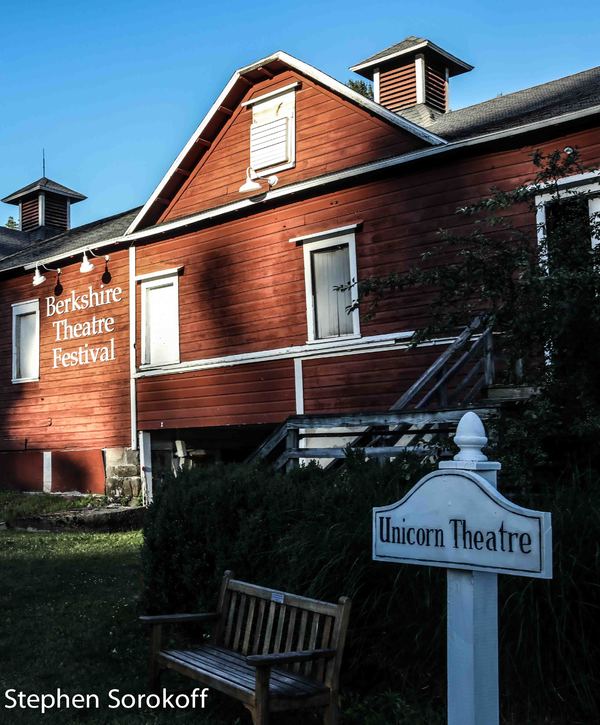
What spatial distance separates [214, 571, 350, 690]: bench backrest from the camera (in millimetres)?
4582

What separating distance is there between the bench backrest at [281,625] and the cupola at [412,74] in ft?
48.5

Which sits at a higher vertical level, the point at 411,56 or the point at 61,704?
the point at 411,56

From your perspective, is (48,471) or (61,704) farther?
(48,471)

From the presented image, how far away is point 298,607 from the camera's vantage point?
16.1ft

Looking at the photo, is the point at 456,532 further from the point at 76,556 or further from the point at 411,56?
the point at 411,56

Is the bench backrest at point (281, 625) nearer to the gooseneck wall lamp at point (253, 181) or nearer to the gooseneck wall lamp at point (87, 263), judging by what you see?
the gooseneck wall lamp at point (253, 181)

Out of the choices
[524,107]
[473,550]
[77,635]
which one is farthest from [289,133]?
[473,550]

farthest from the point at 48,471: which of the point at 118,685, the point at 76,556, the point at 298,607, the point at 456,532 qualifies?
the point at 456,532

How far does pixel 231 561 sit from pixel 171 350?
10236 mm

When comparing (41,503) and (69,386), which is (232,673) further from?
(69,386)

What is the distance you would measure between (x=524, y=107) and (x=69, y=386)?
1104 centimetres

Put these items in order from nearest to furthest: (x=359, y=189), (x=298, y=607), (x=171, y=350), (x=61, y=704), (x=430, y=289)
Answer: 1. (x=298, y=607)
2. (x=61, y=704)
3. (x=430, y=289)
4. (x=359, y=189)
5. (x=171, y=350)

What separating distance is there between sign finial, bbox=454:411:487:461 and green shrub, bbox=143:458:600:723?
156 centimetres

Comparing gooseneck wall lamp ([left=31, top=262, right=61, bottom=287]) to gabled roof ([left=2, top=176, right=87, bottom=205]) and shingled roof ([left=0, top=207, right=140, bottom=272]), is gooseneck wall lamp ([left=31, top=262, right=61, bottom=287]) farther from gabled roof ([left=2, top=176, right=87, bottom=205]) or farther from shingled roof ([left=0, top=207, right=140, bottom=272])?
gabled roof ([left=2, top=176, right=87, bottom=205])
